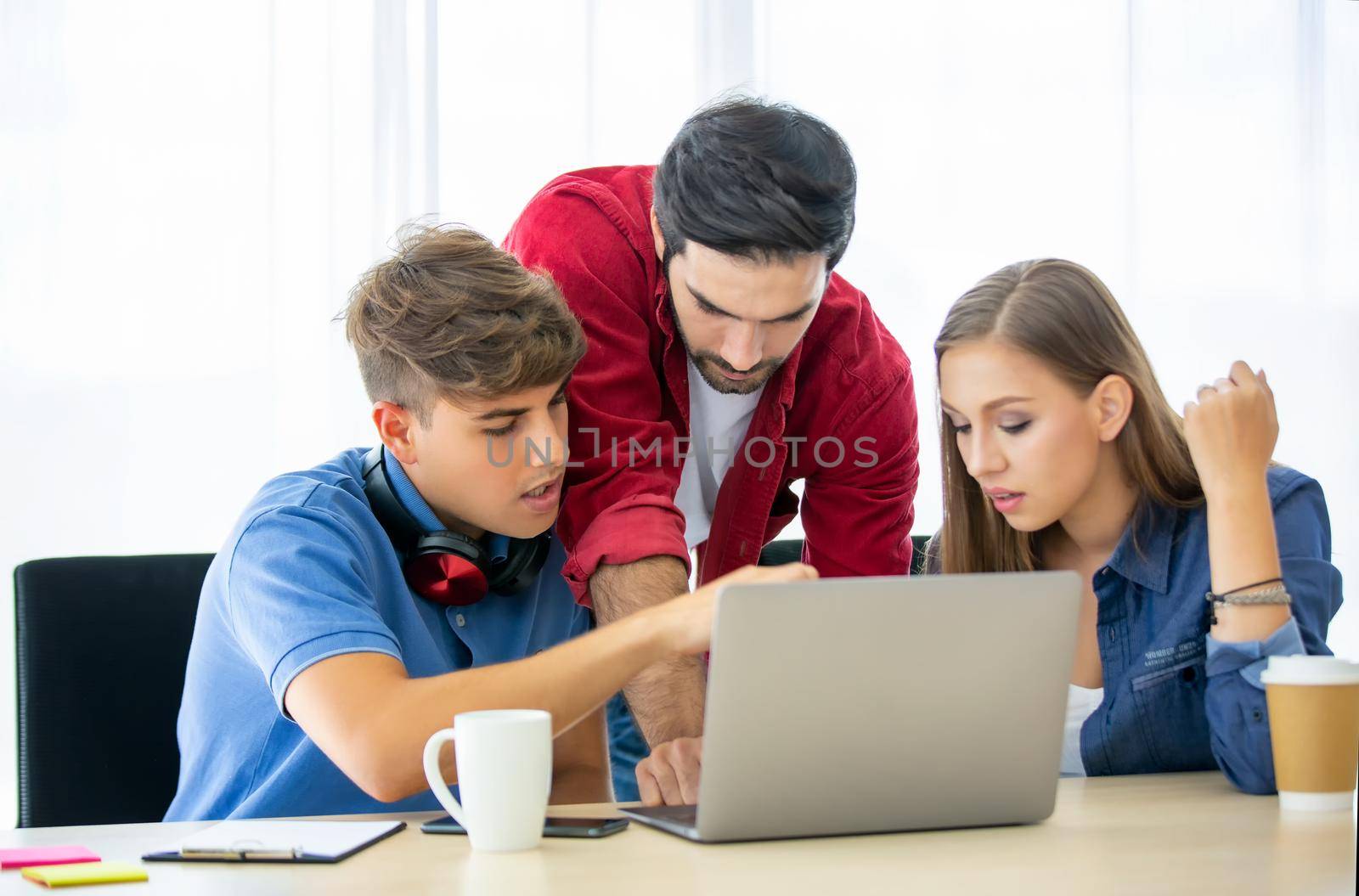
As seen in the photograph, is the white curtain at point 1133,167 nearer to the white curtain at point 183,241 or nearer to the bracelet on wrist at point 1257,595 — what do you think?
the white curtain at point 183,241

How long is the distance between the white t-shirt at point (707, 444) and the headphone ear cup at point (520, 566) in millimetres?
332

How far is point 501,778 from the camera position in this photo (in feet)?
3.07

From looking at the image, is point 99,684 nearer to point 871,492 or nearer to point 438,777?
point 438,777

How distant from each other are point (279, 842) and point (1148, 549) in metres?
0.97

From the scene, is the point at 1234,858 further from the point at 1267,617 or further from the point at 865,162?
the point at 865,162

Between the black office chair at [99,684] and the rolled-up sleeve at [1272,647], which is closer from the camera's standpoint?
the rolled-up sleeve at [1272,647]

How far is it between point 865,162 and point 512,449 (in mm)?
1817

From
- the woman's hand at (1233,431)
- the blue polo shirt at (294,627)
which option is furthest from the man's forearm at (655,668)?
the woman's hand at (1233,431)

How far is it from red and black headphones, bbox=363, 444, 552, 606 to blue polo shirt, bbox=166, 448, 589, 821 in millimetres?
16

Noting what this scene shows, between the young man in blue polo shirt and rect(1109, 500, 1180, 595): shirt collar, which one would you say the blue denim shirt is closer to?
rect(1109, 500, 1180, 595): shirt collar

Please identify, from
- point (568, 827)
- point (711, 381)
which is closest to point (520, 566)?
point (711, 381)

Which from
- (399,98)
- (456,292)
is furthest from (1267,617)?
(399,98)

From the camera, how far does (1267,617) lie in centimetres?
125

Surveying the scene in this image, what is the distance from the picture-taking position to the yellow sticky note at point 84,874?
2.87 ft
